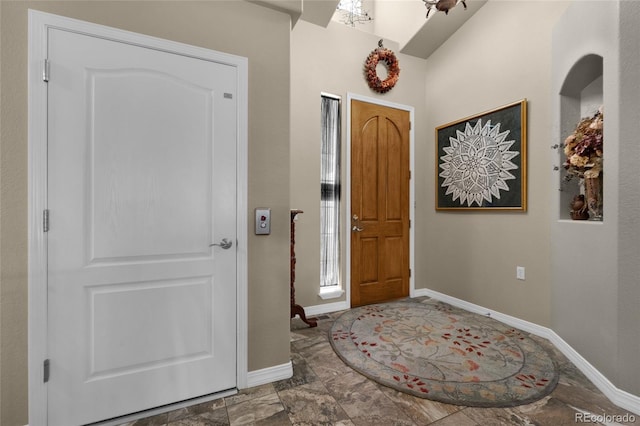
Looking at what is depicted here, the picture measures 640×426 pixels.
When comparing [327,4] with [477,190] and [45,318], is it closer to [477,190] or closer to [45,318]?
[477,190]

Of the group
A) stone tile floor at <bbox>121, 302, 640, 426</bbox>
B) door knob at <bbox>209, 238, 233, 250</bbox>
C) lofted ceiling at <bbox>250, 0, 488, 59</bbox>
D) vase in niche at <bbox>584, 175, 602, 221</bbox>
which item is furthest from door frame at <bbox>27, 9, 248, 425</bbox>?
vase in niche at <bbox>584, 175, 602, 221</bbox>

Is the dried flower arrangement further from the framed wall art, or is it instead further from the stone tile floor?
the stone tile floor

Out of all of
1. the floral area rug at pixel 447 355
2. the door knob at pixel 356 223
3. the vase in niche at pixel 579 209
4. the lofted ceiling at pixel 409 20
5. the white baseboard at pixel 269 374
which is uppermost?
the lofted ceiling at pixel 409 20

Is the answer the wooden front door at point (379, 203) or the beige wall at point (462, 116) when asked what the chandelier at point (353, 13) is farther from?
the wooden front door at point (379, 203)

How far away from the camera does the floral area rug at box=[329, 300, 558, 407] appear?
1903 mm

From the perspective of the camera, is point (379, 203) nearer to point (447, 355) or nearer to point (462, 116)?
point (462, 116)

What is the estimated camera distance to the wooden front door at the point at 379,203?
11.5ft

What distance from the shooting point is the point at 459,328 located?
2.88m

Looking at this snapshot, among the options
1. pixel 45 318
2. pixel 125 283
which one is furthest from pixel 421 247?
pixel 45 318

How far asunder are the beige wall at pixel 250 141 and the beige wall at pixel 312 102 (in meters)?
1.15

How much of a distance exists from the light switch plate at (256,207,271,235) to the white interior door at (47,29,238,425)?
0.60ft

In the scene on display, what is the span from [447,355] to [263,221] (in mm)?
1841

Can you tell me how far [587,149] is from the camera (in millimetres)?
2129

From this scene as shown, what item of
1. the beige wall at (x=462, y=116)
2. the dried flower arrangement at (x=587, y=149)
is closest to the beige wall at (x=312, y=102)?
the beige wall at (x=462, y=116)
